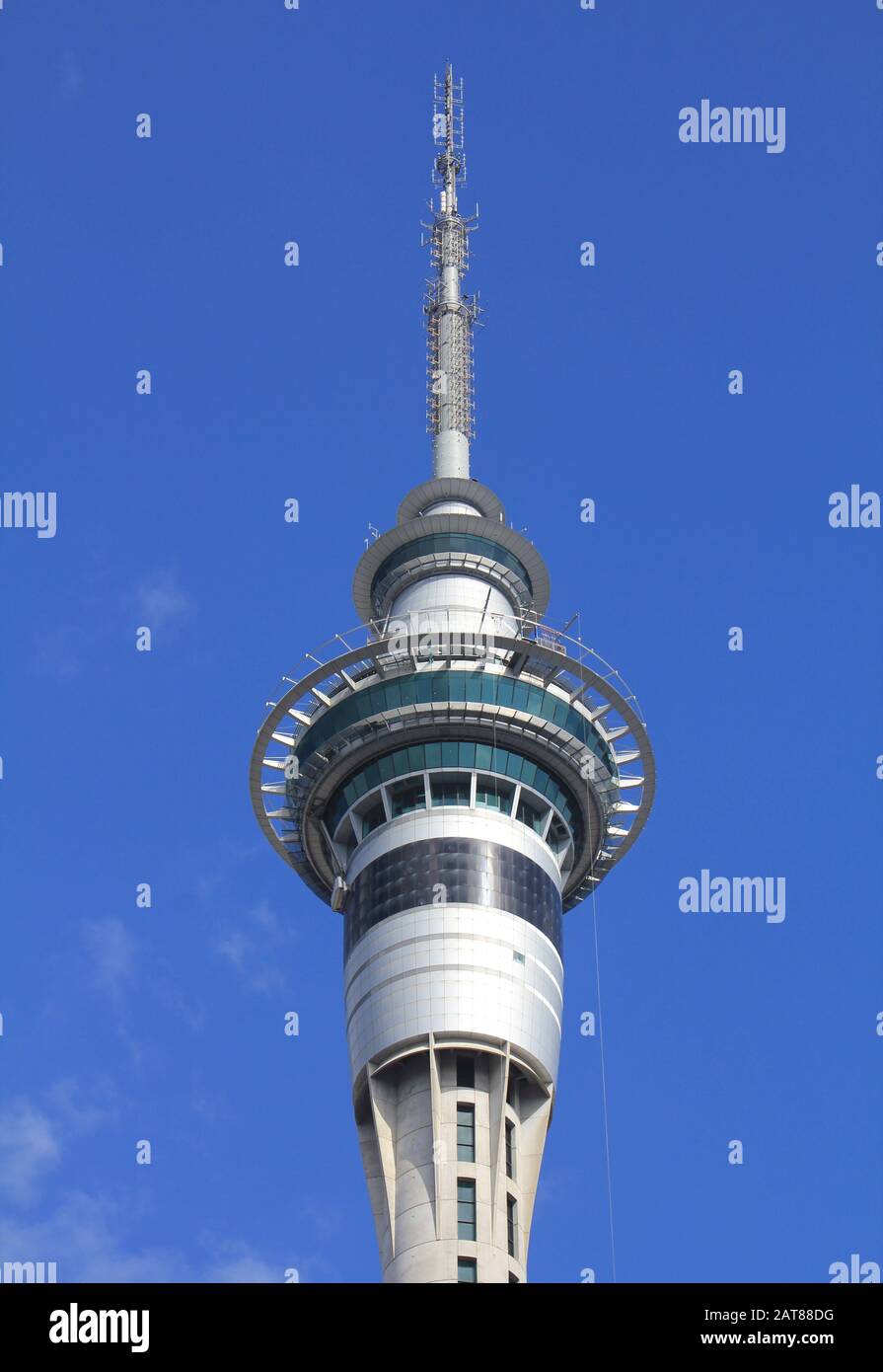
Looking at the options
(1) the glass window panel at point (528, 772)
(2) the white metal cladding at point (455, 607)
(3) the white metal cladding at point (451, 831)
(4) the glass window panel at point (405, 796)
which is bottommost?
(3) the white metal cladding at point (451, 831)

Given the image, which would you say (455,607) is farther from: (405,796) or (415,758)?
(405,796)

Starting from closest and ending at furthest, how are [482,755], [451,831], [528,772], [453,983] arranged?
[453,983] < [451,831] < [482,755] < [528,772]

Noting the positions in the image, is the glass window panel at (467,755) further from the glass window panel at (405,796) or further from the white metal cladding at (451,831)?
the white metal cladding at (451,831)

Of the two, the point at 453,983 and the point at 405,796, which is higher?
the point at 405,796

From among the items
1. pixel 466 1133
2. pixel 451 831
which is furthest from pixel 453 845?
pixel 466 1133

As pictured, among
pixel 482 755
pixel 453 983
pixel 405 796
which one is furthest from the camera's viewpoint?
pixel 482 755

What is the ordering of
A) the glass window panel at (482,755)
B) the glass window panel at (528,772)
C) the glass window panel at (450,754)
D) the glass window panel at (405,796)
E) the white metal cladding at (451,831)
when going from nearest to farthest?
the white metal cladding at (451,831)
the glass window panel at (405,796)
the glass window panel at (450,754)
the glass window panel at (482,755)
the glass window panel at (528,772)

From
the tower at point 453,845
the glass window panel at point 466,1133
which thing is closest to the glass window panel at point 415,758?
the tower at point 453,845
